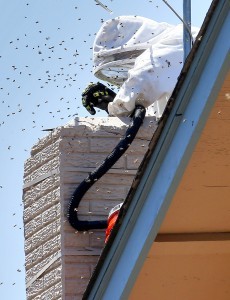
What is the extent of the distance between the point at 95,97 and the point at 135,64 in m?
Result: 0.43

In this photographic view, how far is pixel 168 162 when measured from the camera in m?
4.78

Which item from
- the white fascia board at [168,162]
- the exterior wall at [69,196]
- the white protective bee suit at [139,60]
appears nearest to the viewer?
the white fascia board at [168,162]

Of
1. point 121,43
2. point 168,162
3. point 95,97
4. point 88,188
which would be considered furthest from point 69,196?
point 168,162

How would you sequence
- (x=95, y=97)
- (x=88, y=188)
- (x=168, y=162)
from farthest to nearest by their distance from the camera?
(x=95, y=97)
(x=88, y=188)
(x=168, y=162)

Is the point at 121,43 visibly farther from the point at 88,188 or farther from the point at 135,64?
the point at 88,188

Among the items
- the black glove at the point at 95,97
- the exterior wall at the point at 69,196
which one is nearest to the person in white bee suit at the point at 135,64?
the black glove at the point at 95,97

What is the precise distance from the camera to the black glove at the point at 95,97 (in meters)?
9.96

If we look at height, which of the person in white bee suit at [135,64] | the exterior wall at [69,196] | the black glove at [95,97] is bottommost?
the exterior wall at [69,196]

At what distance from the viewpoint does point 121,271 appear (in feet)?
16.1

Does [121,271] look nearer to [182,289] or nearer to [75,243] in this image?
[182,289]

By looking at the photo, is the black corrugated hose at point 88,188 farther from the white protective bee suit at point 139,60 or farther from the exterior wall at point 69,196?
the white protective bee suit at point 139,60

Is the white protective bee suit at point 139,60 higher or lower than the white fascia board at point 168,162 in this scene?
lower

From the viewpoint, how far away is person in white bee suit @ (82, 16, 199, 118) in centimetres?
954

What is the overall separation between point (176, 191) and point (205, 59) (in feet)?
1.73
